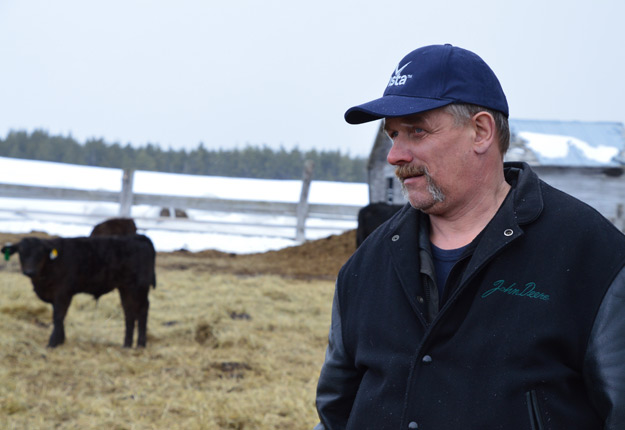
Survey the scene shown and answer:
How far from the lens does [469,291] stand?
6.21 ft

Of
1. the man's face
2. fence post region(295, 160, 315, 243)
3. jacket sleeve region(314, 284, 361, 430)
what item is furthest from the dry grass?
fence post region(295, 160, 315, 243)

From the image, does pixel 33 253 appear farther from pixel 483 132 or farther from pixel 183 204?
pixel 183 204

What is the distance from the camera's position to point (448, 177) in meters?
2.02

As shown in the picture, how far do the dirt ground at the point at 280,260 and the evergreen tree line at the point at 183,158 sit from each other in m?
37.2

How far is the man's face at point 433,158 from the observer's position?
200cm

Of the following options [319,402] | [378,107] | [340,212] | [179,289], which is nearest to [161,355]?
[179,289]

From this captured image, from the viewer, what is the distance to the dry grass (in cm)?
516

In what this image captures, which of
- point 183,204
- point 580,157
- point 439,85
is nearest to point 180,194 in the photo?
point 183,204

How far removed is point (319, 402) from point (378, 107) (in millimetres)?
967

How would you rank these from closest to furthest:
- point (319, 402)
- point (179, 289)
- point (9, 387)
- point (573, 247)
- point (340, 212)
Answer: point (573, 247)
point (319, 402)
point (9, 387)
point (179, 289)
point (340, 212)

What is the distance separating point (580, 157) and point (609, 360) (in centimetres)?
1754

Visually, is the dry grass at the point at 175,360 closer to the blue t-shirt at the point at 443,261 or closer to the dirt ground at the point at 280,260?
the dirt ground at the point at 280,260

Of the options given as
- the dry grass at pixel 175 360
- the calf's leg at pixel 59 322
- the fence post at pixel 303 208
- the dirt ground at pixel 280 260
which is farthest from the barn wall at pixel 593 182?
the calf's leg at pixel 59 322

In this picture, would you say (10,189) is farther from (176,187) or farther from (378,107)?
(176,187)
